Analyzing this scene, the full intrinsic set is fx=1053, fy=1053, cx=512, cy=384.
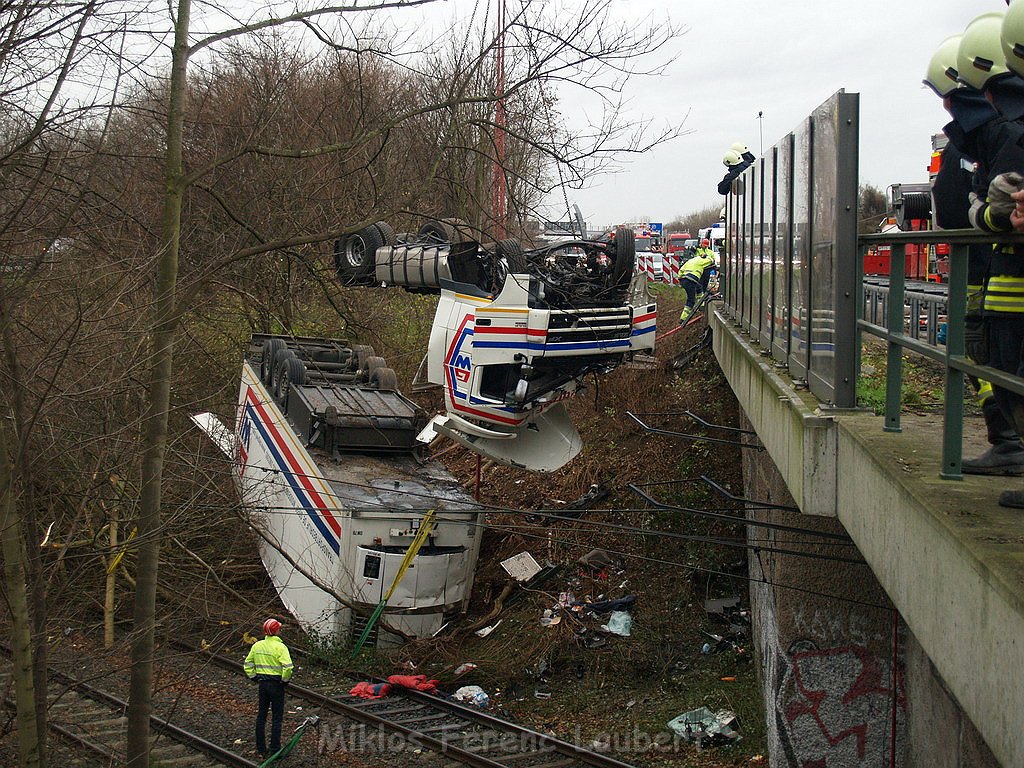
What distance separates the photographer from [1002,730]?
3.12 metres

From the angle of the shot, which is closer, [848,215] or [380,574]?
[848,215]

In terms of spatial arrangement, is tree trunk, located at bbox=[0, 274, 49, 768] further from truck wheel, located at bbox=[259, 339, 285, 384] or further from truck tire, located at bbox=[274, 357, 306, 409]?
truck wheel, located at bbox=[259, 339, 285, 384]

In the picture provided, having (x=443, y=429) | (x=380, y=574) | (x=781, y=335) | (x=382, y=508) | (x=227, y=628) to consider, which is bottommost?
(x=227, y=628)

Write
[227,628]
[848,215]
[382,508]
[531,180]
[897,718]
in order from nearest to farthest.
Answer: [848,215] → [897,718] → [531,180] → [382,508] → [227,628]

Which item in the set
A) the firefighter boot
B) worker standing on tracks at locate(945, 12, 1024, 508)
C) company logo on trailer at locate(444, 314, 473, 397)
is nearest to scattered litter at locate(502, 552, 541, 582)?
company logo on trailer at locate(444, 314, 473, 397)

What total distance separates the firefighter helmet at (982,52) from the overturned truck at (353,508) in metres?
9.28

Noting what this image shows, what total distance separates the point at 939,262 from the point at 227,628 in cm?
1111

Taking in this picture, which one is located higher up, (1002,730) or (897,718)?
(1002,730)

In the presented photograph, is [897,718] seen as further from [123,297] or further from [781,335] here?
[123,297]

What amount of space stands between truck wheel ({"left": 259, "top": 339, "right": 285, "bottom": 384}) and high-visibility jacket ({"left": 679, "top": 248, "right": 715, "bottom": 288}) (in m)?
10.1

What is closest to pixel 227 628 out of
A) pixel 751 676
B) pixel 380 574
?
pixel 380 574

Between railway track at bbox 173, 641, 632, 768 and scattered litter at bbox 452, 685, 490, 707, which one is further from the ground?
railway track at bbox 173, 641, 632, 768

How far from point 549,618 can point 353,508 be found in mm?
3588

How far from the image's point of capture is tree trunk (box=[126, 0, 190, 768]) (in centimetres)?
905
